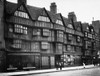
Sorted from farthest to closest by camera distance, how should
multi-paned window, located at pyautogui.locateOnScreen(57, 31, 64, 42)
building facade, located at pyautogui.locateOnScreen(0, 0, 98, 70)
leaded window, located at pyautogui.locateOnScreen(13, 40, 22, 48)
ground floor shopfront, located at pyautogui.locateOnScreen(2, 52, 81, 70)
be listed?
1. multi-paned window, located at pyautogui.locateOnScreen(57, 31, 64, 42)
2. leaded window, located at pyautogui.locateOnScreen(13, 40, 22, 48)
3. building facade, located at pyautogui.locateOnScreen(0, 0, 98, 70)
4. ground floor shopfront, located at pyautogui.locateOnScreen(2, 52, 81, 70)

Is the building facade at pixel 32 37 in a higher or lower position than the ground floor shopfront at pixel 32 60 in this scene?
higher

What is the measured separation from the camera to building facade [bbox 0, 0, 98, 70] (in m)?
32.8

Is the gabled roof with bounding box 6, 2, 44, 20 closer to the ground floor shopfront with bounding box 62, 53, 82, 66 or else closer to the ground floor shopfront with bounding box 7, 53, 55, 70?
the ground floor shopfront with bounding box 7, 53, 55, 70

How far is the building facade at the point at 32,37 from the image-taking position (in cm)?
3284

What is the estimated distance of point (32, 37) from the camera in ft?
123

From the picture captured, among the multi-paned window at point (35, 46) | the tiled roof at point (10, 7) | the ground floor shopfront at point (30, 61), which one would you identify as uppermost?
the tiled roof at point (10, 7)

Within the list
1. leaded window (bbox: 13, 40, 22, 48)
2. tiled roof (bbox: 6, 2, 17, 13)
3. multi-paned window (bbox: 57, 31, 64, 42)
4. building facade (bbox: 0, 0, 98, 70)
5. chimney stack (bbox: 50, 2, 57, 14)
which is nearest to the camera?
building facade (bbox: 0, 0, 98, 70)

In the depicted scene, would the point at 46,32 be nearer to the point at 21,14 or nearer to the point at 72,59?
the point at 21,14

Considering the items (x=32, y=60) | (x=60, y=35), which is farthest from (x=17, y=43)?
(x=60, y=35)

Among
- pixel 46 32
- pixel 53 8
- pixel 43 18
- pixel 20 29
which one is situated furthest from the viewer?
pixel 53 8

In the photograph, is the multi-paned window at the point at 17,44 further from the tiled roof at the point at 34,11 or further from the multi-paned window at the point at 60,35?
the multi-paned window at the point at 60,35

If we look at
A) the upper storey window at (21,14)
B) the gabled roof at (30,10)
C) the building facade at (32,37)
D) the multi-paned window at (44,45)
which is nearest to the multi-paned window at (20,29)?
the building facade at (32,37)

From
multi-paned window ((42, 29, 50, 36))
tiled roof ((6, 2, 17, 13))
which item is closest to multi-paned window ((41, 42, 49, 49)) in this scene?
multi-paned window ((42, 29, 50, 36))

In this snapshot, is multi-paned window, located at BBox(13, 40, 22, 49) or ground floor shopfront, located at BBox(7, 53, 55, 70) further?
multi-paned window, located at BBox(13, 40, 22, 49)
